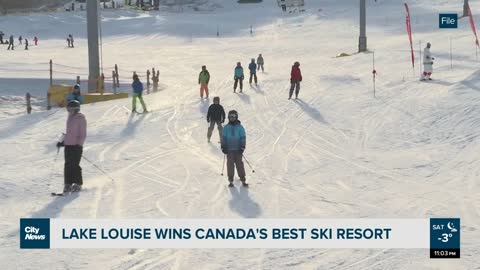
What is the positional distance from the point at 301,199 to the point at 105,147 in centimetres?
628

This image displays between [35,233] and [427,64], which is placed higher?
[427,64]

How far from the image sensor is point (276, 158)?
14.9 m

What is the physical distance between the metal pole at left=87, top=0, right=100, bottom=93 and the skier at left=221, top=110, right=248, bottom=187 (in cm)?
1891

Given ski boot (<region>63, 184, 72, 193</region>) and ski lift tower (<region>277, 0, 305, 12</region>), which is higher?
ski lift tower (<region>277, 0, 305, 12</region>)

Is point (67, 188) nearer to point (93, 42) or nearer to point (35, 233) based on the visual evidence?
point (35, 233)

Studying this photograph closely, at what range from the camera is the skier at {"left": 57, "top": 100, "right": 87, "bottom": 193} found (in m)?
11.6

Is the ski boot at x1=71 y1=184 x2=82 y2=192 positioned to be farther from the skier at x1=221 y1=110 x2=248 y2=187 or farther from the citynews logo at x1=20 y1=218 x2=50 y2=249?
the skier at x1=221 y1=110 x2=248 y2=187

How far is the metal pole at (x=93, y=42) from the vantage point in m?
29.8

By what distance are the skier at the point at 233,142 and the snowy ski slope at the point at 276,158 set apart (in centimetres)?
44

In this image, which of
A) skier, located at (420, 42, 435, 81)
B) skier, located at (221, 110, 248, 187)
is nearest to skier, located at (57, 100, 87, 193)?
skier, located at (221, 110, 248, 187)

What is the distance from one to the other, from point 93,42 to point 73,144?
19557 mm

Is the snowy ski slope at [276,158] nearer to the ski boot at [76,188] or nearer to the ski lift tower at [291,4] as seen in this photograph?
the ski boot at [76,188]

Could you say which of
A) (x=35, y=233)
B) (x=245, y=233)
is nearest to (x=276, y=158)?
(x=245, y=233)

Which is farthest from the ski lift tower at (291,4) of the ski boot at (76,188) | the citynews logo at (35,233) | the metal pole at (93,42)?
the citynews logo at (35,233)
